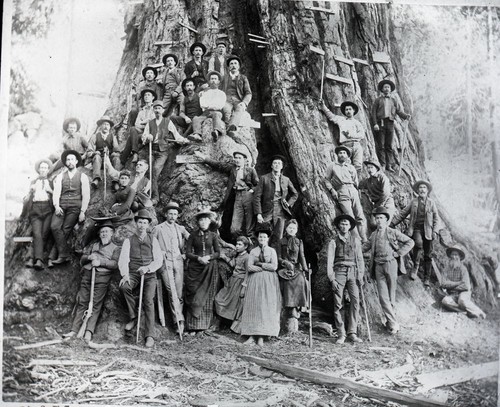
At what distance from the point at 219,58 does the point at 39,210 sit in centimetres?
309

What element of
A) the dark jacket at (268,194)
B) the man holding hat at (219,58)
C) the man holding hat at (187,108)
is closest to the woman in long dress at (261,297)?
the dark jacket at (268,194)

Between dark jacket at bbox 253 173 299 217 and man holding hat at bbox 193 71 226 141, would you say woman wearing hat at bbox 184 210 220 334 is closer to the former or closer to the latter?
dark jacket at bbox 253 173 299 217

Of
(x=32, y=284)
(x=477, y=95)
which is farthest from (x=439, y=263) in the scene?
(x=32, y=284)

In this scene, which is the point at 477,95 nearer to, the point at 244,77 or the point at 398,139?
the point at 398,139

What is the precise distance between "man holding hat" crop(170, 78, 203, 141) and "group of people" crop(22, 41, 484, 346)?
14mm

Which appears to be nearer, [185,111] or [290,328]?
[290,328]

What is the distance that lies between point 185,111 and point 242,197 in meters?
1.40

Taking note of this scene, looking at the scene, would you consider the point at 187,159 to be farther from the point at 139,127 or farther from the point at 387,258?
the point at 387,258

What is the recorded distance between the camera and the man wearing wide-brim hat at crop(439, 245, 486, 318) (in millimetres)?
7203

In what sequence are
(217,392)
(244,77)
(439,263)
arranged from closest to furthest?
(217,392)
(439,263)
(244,77)

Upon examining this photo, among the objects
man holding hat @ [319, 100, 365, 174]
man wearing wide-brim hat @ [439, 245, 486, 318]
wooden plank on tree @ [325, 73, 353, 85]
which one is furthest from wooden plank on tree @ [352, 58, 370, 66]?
man wearing wide-brim hat @ [439, 245, 486, 318]

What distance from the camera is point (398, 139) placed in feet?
25.5

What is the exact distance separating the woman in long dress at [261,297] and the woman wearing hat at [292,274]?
0.31ft

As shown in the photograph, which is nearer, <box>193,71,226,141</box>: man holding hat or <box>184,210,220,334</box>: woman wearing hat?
<box>184,210,220,334</box>: woman wearing hat
